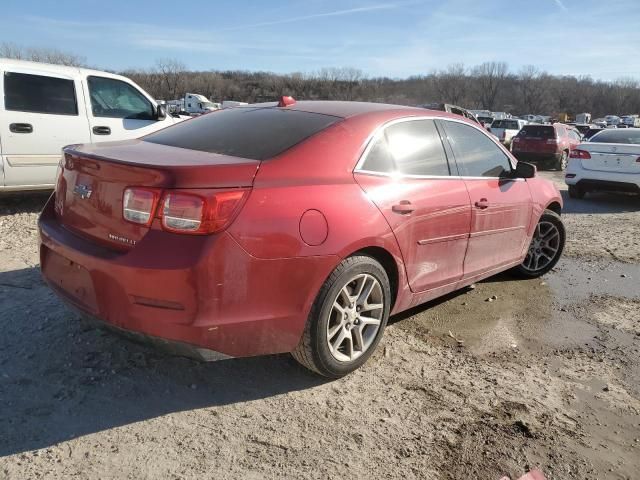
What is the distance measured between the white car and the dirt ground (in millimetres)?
6664

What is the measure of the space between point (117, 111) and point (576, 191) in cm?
876

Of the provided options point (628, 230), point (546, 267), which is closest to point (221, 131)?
point (546, 267)

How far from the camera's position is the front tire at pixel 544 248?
16.9 feet

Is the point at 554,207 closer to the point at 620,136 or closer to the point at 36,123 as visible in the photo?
the point at 36,123

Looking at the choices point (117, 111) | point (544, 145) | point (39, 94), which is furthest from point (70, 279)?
point (544, 145)

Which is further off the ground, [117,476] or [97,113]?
[97,113]

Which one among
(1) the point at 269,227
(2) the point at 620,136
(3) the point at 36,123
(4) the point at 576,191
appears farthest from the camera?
(2) the point at 620,136

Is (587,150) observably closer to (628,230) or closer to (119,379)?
(628,230)

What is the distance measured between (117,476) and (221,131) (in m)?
2.01

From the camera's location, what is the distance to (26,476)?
7.19ft

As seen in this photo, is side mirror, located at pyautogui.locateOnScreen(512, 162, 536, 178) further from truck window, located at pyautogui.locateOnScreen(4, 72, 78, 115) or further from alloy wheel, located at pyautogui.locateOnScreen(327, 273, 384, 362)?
truck window, located at pyautogui.locateOnScreen(4, 72, 78, 115)

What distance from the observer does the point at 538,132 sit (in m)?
18.2

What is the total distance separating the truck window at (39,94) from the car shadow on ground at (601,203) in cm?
808

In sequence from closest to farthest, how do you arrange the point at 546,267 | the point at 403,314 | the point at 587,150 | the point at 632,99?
the point at 403,314
the point at 546,267
the point at 587,150
the point at 632,99
